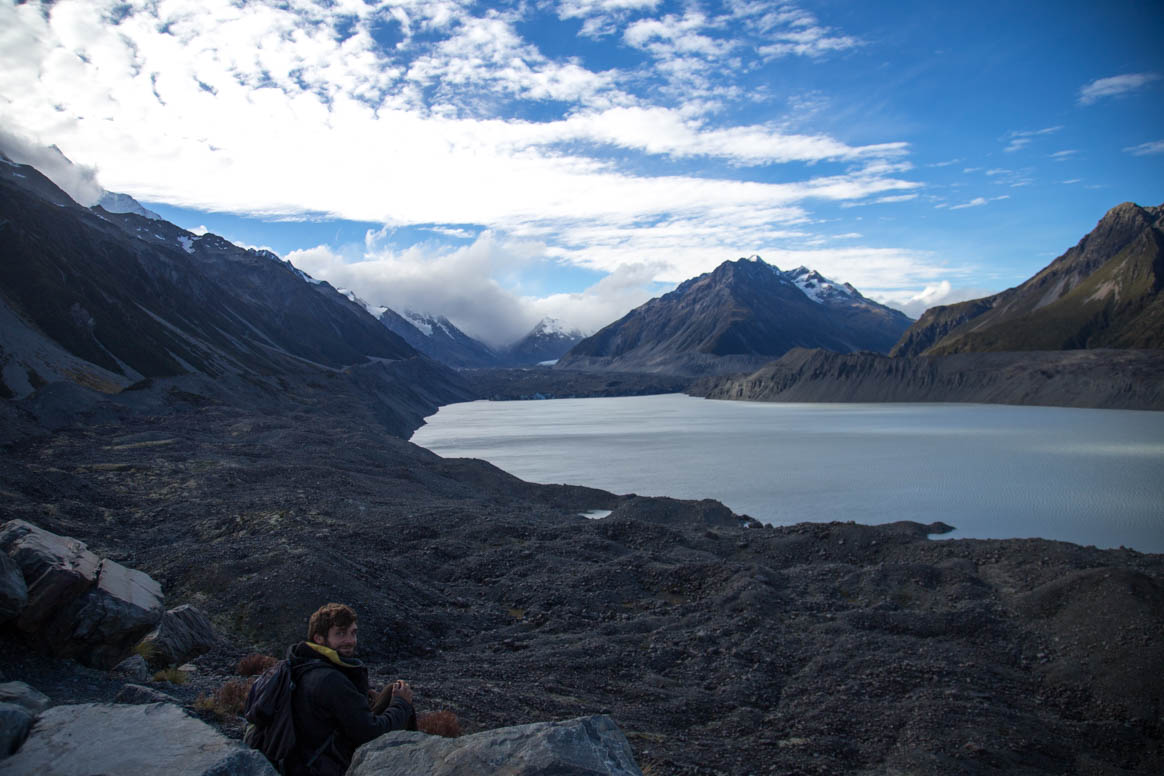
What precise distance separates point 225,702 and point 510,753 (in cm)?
492

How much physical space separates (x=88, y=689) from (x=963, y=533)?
31185 millimetres

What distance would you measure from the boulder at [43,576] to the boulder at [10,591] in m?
0.17

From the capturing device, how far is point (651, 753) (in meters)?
9.31

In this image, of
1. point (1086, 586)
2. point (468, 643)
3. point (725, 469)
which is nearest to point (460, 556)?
point (468, 643)

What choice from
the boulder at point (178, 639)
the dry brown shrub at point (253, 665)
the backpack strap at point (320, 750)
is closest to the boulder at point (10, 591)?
the boulder at point (178, 639)

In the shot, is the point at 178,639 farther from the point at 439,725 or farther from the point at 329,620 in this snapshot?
the point at 329,620

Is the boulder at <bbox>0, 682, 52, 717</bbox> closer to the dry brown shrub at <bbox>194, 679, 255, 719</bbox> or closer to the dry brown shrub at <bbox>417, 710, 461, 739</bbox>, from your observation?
the dry brown shrub at <bbox>194, 679, 255, 719</bbox>

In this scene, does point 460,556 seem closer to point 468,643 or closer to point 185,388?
point 468,643

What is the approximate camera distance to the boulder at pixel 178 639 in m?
10.3

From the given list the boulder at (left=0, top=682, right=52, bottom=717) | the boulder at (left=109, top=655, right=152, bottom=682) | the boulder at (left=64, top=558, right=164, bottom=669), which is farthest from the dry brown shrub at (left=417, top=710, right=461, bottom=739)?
the boulder at (left=64, top=558, right=164, bottom=669)

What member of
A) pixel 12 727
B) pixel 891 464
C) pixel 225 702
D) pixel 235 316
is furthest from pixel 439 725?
pixel 235 316

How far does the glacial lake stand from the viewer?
33.4 metres

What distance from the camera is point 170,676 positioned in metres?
9.63

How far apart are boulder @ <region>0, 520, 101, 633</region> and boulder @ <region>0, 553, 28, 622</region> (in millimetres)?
170
